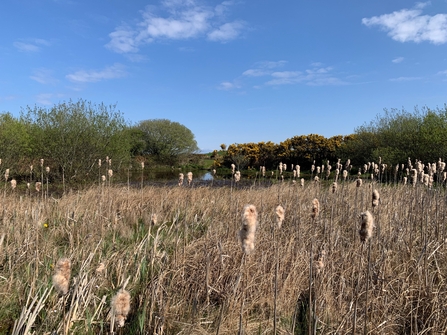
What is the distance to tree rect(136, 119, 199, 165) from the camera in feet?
133

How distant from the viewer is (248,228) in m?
1.25

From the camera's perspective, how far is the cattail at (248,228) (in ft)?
4.04

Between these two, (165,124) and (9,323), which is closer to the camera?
(9,323)

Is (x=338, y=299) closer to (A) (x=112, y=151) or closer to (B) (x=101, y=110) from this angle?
(A) (x=112, y=151)

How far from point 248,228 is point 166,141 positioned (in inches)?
1612

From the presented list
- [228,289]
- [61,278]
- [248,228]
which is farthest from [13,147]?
[248,228]

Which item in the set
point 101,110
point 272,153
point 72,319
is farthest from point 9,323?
point 272,153

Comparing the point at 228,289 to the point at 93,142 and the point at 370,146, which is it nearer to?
the point at 93,142

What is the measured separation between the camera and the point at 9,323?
2.33 metres

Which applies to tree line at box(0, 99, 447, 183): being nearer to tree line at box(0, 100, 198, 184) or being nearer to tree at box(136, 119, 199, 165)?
tree line at box(0, 100, 198, 184)

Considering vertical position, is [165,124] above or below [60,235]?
above

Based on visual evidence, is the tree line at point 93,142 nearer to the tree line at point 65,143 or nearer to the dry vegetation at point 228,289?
the tree line at point 65,143

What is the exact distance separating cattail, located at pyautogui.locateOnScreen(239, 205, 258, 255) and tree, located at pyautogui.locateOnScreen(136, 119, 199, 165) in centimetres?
3914

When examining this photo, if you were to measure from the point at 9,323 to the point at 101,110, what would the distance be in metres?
17.9
